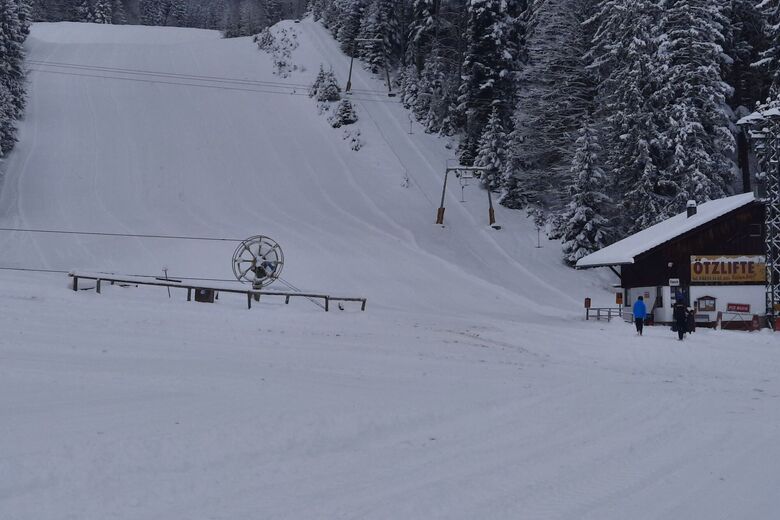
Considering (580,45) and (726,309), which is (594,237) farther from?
(580,45)

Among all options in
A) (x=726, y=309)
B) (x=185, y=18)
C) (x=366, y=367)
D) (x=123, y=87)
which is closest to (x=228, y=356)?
(x=366, y=367)

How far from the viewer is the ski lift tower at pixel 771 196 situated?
2397 cm

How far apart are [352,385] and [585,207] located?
2868 cm

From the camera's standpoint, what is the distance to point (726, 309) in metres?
25.5

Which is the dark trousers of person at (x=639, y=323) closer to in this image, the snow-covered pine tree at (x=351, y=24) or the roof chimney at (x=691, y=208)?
the roof chimney at (x=691, y=208)

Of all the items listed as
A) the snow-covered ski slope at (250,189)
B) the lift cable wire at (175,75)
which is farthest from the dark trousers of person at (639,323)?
the lift cable wire at (175,75)

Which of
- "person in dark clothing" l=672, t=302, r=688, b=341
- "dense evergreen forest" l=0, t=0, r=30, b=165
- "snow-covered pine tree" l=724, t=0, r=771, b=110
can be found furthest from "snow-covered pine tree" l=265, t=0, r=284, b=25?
"person in dark clothing" l=672, t=302, r=688, b=341

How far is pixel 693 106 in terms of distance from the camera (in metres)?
34.2

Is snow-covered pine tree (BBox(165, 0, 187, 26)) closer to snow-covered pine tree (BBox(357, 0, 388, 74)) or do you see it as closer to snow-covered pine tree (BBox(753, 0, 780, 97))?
snow-covered pine tree (BBox(357, 0, 388, 74))

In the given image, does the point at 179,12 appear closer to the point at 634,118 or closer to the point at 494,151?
the point at 494,151

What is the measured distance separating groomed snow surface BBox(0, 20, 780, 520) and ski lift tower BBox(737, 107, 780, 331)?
162 inches

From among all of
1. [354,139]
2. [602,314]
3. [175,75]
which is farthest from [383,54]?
[602,314]

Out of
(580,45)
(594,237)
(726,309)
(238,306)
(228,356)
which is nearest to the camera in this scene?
(228,356)

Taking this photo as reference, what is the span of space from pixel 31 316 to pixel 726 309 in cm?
2476
